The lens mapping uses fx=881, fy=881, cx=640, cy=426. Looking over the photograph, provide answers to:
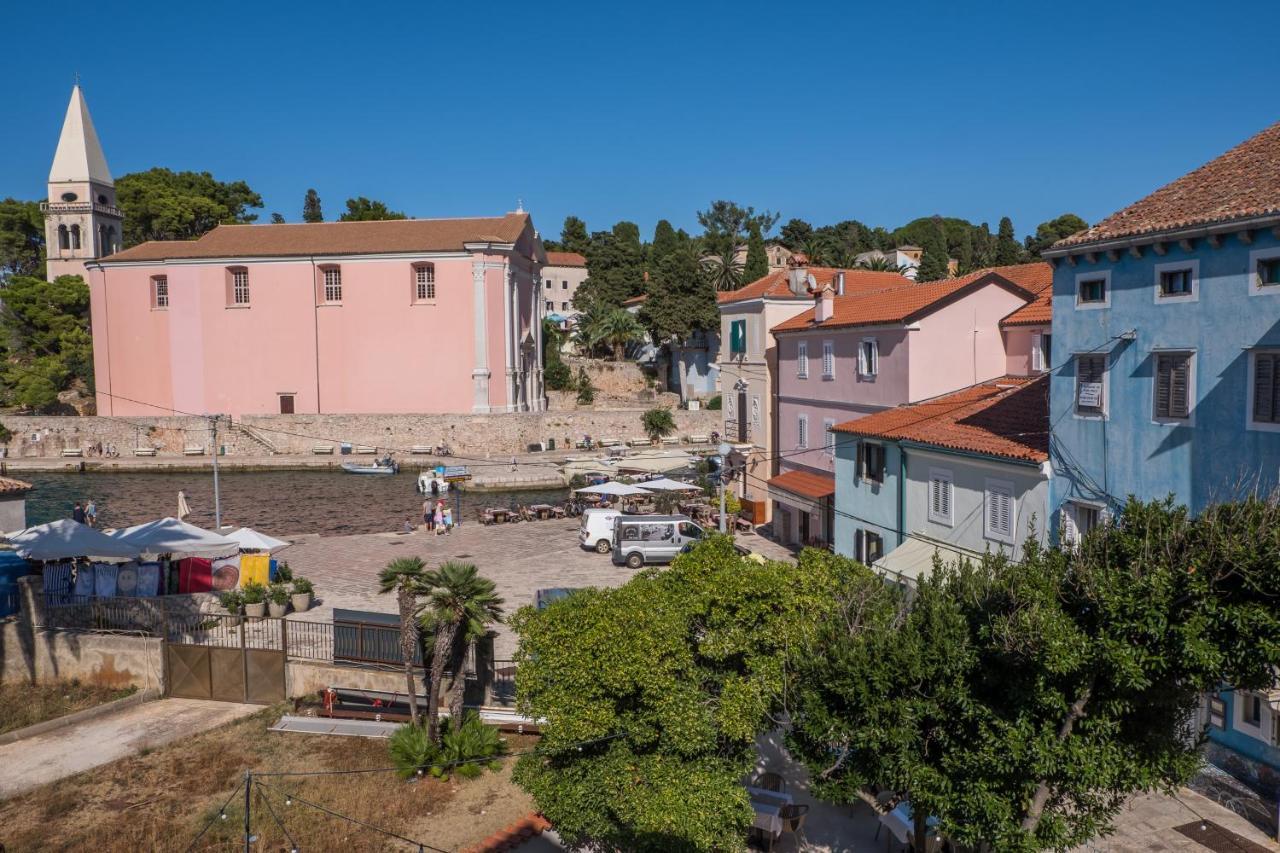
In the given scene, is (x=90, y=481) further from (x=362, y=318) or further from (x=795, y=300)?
(x=795, y=300)

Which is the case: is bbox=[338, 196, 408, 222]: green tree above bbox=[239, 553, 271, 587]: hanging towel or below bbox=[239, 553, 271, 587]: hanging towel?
above

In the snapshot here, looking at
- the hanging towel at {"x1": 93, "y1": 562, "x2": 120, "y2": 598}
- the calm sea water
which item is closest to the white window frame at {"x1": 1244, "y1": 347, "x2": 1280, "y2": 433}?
the hanging towel at {"x1": 93, "y1": 562, "x2": 120, "y2": 598}

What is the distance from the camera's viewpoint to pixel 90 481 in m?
44.3

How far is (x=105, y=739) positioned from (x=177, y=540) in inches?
252

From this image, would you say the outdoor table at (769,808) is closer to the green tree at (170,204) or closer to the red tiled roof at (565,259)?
the green tree at (170,204)

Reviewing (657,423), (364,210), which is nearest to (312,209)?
(364,210)

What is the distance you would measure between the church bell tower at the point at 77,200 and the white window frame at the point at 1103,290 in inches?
2769

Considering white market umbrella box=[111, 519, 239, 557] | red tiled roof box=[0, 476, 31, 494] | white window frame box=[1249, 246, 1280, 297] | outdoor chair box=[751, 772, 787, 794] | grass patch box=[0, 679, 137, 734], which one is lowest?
grass patch box=[0, 679, 137, 734]

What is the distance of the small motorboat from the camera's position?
1785 inches

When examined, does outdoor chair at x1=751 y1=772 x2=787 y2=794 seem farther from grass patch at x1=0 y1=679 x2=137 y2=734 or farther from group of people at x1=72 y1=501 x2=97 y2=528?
group of people at x1=72 y1=501 x2=97 y2=528

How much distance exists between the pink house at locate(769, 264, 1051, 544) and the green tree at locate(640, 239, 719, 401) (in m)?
33.8

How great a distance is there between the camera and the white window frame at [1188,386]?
11.7 m

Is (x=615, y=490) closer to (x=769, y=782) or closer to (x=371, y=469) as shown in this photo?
(x=371, y=469)

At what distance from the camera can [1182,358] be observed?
1190cm
